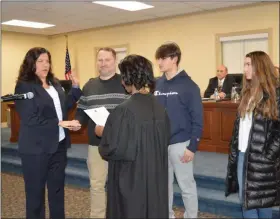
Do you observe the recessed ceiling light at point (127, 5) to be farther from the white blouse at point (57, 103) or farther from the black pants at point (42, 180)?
the black pants at point (42, 180)

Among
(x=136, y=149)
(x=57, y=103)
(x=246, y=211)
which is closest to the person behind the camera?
(x=136, y=149)

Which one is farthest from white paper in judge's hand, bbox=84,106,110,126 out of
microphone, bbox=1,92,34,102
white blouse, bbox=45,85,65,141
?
microphone, bbox=1,92,34,102

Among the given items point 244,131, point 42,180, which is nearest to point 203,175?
point 244,131

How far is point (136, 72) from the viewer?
185 cm

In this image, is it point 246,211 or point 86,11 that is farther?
point 86,11

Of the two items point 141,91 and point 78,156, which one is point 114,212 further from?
point 78,156

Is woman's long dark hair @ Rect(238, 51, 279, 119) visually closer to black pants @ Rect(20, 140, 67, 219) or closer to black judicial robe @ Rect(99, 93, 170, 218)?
black judicial robe @ Rect(99, 93, 170, 218)

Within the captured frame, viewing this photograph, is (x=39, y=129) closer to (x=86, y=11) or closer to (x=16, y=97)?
(x=16, y=97)

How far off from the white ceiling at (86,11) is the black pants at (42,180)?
4.62 meters

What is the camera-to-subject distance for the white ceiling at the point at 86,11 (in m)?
6.75

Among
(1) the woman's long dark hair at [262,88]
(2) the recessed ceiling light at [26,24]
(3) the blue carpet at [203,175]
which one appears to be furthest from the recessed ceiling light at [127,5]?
(1) the woman's long dark hair at [262,88]

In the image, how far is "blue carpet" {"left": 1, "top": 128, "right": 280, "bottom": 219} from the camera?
3.36 metres

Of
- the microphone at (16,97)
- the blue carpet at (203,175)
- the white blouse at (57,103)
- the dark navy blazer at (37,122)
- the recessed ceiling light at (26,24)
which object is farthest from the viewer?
the recessed ceiling light at (26,24)

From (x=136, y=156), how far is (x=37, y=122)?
3.05 feet
